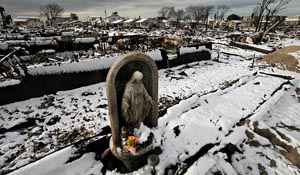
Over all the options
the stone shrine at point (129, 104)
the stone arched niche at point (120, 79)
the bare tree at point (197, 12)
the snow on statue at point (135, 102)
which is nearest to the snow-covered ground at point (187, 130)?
the stone shrine at point (129, 104)

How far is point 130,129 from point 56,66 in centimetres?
568

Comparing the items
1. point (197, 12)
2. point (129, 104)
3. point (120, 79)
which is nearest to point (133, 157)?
point (129, 104)

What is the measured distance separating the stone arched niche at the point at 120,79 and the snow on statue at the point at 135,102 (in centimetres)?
15

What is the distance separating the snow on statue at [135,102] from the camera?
3.50 meters

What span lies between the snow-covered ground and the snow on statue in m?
0.74

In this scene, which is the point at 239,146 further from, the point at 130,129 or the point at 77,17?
the point at 77,17

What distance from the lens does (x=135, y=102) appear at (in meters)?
3.60

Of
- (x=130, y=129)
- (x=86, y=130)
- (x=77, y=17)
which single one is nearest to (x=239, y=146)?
(x=130, y=129)

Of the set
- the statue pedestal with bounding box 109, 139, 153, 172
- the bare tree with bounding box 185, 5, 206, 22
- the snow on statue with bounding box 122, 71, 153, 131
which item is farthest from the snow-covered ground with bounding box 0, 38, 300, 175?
the bare tree with bounding box 185, 5, 206, 22

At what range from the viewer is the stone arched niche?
3273 millimetres

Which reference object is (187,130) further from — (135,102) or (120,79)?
(120,79)

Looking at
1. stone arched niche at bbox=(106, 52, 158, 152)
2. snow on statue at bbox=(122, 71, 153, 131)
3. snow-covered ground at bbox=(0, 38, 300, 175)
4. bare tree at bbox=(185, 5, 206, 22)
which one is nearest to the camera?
stone arched niche at bbox=(106, 52, 158, 152)

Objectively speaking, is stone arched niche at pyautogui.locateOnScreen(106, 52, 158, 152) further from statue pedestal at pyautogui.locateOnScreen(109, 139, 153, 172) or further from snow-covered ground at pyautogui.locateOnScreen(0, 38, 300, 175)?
snow-covered ground at pyautogui.locateOnScreen(0, 38, 300, 175)

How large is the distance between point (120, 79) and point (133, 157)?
1606 mm
